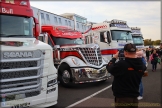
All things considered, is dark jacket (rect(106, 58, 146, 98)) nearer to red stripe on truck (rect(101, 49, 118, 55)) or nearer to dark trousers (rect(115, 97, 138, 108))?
dark trousers (rect(115, 97, 138, 108))

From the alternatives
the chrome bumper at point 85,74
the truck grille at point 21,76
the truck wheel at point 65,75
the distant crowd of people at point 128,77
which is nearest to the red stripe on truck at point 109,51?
the chrome bumper at point 85,74

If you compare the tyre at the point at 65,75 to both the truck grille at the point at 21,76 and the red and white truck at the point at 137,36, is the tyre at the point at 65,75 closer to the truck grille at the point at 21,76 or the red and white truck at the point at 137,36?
the truck grille at the point at 21,76

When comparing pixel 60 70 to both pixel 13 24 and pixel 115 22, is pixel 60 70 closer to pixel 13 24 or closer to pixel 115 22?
pixel 13 24

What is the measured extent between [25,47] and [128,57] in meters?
2.25

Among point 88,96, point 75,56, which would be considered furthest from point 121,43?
point 88,96

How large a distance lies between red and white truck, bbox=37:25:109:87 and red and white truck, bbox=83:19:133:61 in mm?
3047

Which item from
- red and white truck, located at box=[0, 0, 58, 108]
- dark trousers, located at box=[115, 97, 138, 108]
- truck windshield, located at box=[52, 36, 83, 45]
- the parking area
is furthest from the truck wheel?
dark trousers, located at box=[115, 97, 138, 108]

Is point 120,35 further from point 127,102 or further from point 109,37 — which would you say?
point 127,102

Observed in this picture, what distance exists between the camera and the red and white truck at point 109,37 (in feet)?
38.8

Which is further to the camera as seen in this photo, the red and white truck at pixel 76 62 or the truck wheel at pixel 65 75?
the truck wheel at pixel 65 75

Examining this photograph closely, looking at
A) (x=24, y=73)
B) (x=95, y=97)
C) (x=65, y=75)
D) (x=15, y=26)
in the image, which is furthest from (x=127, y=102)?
(x=65, y=75)

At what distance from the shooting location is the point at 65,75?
768 cm

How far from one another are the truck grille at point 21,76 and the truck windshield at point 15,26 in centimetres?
122

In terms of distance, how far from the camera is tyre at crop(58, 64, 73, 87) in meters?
7.56
